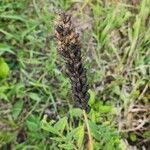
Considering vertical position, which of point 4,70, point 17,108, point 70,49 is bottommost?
point 17,108

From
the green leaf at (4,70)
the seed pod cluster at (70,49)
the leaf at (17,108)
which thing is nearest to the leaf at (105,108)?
the leaf at (17,108)

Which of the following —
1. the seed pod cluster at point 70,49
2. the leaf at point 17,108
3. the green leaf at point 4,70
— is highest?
the seed pod cluster at point 70,49

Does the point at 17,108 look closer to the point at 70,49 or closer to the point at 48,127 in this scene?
the point at 48,127

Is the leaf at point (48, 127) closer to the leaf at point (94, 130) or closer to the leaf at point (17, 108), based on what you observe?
the leaf at point (94, 130)

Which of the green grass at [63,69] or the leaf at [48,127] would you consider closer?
the leaf at [48,127]

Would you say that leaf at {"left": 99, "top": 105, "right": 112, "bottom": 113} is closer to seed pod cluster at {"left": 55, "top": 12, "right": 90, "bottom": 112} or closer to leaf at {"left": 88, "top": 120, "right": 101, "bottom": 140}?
leaf at {"left": 88, "top": 120, "right": 101, "bottom": 140}

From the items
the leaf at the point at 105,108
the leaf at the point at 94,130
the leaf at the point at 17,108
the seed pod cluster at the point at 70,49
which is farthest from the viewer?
the leaf at the point at 17,108

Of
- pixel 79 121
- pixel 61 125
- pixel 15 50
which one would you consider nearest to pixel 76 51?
pixel 61 125

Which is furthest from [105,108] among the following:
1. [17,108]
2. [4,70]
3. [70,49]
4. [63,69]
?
[70,49]
